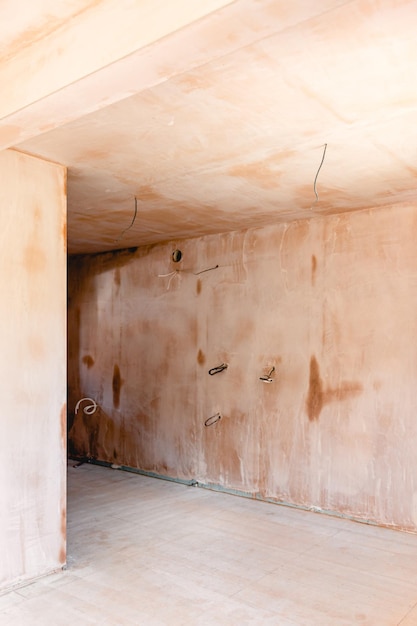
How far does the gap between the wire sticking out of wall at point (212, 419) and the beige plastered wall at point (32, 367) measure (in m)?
2.29

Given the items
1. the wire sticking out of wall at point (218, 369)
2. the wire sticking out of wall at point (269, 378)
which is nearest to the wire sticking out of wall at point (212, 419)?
the wire sticking out of wall at point (218, 369)

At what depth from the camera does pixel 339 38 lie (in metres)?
1.90

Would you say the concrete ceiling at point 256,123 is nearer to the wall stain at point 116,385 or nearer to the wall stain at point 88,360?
the wall stain at point 116,385

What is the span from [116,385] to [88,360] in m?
0.62

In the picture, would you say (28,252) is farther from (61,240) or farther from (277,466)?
(277,466)

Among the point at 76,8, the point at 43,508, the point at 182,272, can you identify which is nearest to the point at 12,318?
the point at 43,508

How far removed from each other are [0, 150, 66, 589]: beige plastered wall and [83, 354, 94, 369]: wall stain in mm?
3354

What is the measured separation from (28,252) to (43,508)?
1.58m

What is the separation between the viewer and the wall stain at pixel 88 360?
21.6ft

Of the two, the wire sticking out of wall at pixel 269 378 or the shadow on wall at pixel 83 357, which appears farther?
the shadow on wall at pixel 83 357

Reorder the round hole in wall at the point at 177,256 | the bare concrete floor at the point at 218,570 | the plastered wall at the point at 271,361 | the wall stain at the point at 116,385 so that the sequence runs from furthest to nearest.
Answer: the wall stain at the point at 116,385, the round hole in wall at the point at 177,256, the plastered wall at the point at 271,361, the bare concrete floor at the point at 218,570

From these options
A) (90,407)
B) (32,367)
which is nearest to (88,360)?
(90,407)

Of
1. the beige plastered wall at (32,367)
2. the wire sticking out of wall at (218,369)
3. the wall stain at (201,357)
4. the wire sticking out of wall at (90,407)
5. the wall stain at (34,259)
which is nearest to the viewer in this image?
the beige plastered wall at (32,367)

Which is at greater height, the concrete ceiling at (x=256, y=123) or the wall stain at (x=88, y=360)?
the concrete ceiling at (x=256, y=123)
